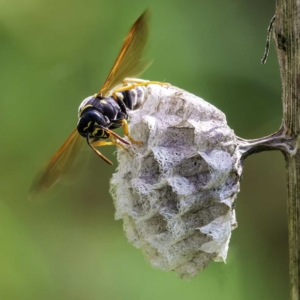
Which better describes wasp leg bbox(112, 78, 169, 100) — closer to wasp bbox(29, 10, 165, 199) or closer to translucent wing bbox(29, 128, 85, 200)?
wasp bbox(29, 10, 165, 199)

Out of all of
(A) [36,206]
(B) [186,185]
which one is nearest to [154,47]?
(A) [36,206]

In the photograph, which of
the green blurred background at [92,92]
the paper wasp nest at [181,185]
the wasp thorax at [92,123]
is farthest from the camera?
the green blurred background at [92,92]

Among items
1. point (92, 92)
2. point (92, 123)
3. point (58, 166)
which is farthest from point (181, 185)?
point (92, 92)

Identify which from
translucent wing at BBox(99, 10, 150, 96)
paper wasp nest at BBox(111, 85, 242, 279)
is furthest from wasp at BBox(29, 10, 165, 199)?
paper wasp nest at BBox(111, 85, 242, 279)

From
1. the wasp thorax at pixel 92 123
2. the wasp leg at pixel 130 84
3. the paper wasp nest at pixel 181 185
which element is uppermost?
the wasp leg at pixel 130 84

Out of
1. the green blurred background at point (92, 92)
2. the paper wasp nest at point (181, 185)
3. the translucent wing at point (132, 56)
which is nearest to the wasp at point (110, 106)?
the translucent wing at point (132, 56)

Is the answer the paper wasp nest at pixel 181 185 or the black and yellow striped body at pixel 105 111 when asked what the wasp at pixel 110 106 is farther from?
→ the paper wasp nest at pixel 181 185

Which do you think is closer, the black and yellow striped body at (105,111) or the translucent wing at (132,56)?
the translucent wing at (132,56)
